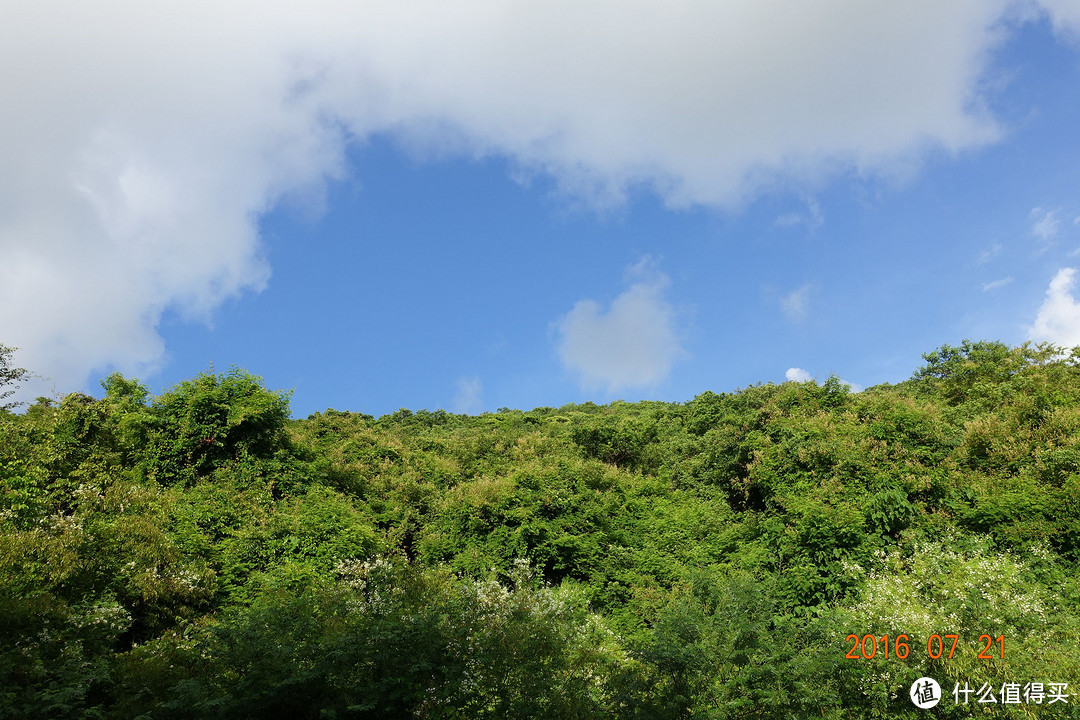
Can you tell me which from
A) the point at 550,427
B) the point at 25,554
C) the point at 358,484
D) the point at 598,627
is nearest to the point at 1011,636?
the point at 598,627

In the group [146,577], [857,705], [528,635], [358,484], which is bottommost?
[857,705]

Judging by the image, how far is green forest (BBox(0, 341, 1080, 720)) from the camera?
8977 millimetres

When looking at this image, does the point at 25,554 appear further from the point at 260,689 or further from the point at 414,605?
the point at 414,605

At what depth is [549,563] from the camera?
21.5 m

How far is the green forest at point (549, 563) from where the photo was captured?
8.98m

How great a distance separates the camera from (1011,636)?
9.26 m

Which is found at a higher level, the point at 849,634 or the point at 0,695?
the point at 849,634

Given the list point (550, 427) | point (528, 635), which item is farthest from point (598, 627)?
point (550, 427)

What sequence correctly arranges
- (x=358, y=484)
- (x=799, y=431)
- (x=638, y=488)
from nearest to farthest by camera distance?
1. (x=799, y=431)
2. (x=358, y=484)
3. (x=638, y=488)

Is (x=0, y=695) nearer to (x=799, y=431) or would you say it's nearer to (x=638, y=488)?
(x=799, y=431)

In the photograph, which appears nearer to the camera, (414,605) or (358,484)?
(414,605)

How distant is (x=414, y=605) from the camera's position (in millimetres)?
11875

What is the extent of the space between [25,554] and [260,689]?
694cm

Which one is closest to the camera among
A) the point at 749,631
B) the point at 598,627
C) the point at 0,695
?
the point at 0,695
